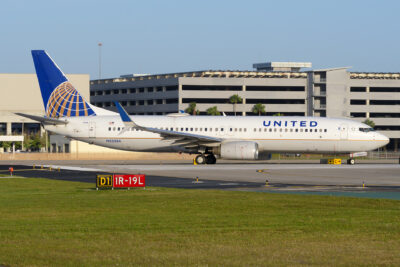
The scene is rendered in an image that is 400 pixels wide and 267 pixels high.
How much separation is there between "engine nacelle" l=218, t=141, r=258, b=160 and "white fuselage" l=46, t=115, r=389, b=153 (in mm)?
2134

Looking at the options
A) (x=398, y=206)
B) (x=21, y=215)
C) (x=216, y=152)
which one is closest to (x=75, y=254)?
(x=21, y=215)

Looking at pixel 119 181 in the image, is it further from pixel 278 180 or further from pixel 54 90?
pixel 54 90

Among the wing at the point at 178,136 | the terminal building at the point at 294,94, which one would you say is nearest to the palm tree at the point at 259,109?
the terminal building at the point at 294,94

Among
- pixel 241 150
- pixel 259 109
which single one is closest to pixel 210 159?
pixel 241 150

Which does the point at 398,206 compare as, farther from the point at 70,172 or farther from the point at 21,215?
the point at 70,172

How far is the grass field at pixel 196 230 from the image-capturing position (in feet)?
51.8

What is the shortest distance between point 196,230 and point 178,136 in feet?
130

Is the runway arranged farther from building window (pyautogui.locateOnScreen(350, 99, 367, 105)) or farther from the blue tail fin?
building window (pyautogui.locateOnScreen(350, 99, 367, 105))

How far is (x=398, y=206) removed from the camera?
87.2 ft

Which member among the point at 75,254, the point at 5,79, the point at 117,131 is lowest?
the point at 75,254

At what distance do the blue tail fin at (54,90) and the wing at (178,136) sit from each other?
6.36 metres

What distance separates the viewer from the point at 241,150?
5897 cm

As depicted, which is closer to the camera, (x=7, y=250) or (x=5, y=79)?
(x=7, y=250)

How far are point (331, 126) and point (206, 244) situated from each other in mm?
45489
